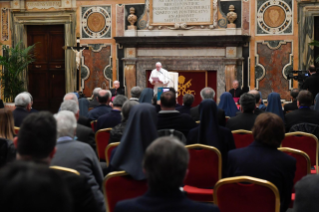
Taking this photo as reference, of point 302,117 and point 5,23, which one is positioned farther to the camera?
point 5,23

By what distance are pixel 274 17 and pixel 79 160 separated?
33.1ft

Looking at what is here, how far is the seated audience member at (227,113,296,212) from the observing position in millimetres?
3018

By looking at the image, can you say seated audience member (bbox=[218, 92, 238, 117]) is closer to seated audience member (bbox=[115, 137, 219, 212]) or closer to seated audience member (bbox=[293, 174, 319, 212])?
seated audience member (bbox=[293, 174, 319, 212])

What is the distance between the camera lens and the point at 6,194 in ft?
3.51

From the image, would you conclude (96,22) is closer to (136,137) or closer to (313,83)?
(313,83)

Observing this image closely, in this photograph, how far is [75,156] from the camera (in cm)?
287

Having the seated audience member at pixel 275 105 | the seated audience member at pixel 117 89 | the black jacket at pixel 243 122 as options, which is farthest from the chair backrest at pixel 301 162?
the seated audience member at pixel 117 89

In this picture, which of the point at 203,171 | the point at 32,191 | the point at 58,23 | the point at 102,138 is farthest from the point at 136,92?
the point at 58,23

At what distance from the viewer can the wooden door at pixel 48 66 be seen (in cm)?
1370

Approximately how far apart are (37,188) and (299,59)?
11539mm

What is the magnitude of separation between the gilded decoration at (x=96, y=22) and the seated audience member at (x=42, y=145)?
10.9m

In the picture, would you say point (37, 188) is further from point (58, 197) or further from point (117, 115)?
point (117, 115)

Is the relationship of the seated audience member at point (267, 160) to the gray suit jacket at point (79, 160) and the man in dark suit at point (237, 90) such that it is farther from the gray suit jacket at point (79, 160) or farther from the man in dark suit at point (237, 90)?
the man in dark suit at point (237, 90)

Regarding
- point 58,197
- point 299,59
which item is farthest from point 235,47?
point 58,197
